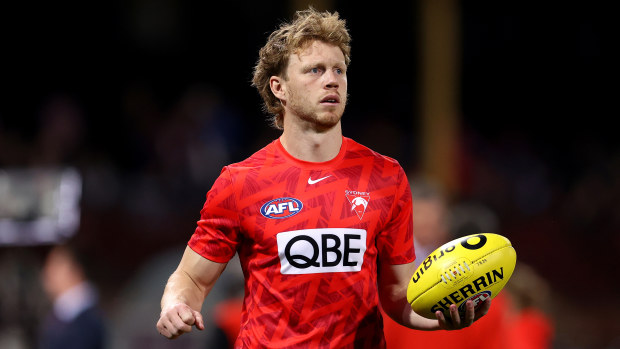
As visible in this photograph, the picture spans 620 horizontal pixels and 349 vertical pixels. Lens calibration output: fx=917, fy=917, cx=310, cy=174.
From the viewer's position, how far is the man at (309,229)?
9.64ft

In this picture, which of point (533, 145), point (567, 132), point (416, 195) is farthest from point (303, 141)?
point (567, 132)

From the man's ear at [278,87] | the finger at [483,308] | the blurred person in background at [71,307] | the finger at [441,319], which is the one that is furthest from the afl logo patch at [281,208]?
the blurred person in background at [71,307]

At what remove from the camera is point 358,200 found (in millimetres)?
3039

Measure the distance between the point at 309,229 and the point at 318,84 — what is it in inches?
19.1

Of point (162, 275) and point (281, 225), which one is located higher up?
point (281, 225)

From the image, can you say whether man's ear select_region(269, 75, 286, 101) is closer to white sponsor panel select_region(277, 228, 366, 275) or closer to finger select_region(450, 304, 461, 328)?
white sponsor panel select_region(277, 228, 366, 275)

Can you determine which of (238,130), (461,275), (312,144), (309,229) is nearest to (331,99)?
(312,144)

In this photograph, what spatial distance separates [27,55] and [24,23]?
71cm

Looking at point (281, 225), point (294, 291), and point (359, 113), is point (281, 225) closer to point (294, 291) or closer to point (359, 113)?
point (294, 291)

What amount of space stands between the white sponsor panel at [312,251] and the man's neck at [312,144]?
0.96 feet

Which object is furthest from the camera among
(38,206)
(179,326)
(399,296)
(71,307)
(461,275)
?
(38,206)

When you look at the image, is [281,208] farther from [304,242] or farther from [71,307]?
[71,307]

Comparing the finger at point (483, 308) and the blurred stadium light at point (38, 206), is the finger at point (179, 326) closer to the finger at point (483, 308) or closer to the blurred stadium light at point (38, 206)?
the finger at point (483, 308)

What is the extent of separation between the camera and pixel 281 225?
9.71 ft
